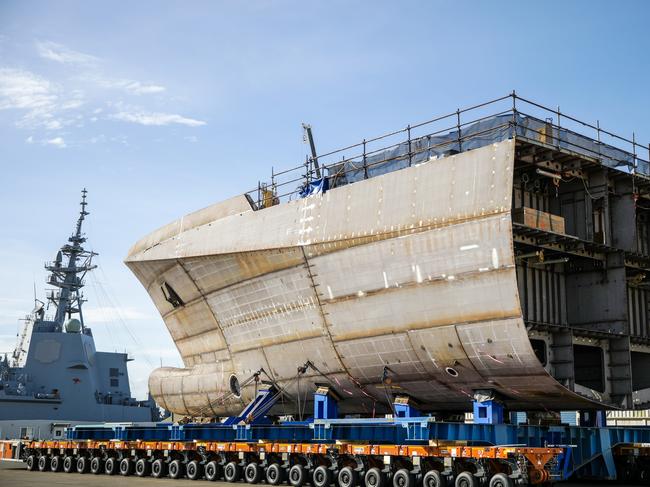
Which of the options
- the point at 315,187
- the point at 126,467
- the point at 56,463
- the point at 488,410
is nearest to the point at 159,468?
the point at 126,467

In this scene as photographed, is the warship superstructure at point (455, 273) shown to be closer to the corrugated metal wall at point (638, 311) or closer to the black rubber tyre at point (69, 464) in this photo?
the corrugated metal wall at point (638, 311)

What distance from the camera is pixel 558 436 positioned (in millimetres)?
21359

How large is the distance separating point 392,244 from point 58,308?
38229 millimetres

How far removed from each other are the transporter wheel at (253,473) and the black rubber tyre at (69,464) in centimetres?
1043

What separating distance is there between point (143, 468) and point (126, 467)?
1112 millimetres

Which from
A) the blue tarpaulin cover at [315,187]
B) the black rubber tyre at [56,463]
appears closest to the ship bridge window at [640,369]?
the blue tarpaulin cover at [315,187]

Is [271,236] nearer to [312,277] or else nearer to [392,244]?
[312,277]

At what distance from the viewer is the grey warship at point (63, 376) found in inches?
1871

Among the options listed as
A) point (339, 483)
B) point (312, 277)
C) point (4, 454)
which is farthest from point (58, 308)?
point (339, 483)

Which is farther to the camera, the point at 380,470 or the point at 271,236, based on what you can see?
the point at 271,236

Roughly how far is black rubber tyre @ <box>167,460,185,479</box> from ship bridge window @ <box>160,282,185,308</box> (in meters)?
7.44

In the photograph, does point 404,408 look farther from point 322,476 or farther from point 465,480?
point 465,480

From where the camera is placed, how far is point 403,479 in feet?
65.9

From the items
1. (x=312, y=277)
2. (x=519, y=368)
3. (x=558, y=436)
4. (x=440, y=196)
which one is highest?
(x=440, y=196)
